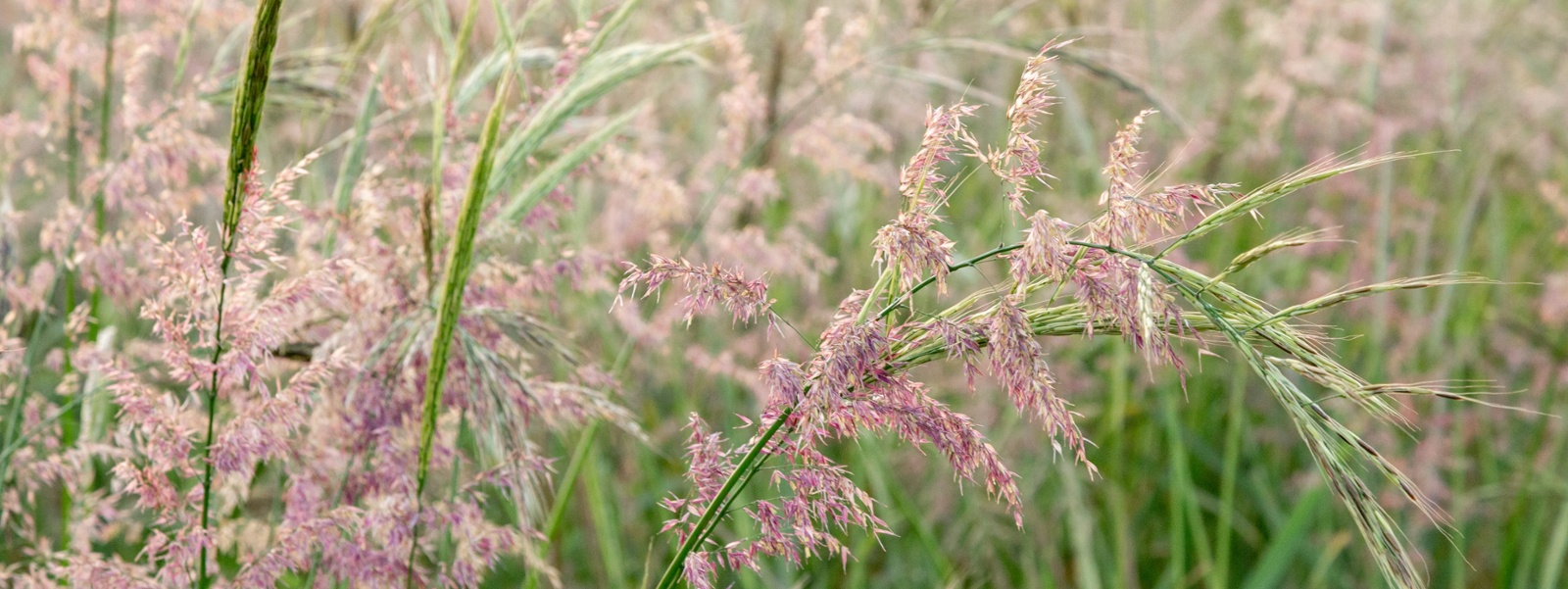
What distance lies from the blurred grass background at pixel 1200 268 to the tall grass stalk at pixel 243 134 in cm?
102

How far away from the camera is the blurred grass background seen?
102 inches

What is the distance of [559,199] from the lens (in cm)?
148

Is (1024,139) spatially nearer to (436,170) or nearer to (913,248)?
(913,248)

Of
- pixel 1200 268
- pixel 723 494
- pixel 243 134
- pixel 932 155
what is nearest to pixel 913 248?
pixel 932 155

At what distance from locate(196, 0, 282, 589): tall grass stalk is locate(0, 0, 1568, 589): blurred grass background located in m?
1.02

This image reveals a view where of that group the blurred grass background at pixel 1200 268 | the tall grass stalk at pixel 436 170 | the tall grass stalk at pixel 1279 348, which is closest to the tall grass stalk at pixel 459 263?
the tall grass stalk at pixel 436 170

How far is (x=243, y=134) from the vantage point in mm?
984

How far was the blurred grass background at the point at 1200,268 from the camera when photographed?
259cm

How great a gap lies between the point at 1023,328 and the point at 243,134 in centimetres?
66

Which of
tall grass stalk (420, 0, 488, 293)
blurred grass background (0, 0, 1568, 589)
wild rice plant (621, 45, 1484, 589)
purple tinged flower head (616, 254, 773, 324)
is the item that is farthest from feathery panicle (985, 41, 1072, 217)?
blurred grass background (0, 0, 1568, 589)

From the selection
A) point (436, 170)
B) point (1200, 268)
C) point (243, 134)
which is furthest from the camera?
point (1200, 268)

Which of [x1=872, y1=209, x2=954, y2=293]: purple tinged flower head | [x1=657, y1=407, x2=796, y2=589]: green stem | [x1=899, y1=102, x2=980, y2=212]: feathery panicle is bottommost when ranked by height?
[x1=657, y1=407, x2=796, y2=589]: green stem

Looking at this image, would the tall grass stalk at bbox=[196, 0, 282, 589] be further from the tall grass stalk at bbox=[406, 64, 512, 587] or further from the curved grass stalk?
the curved grass stalk

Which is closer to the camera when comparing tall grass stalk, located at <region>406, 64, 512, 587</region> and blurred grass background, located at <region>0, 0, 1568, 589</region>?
tall grass stalk, located at <region>406, 64, 512, 587</region>
